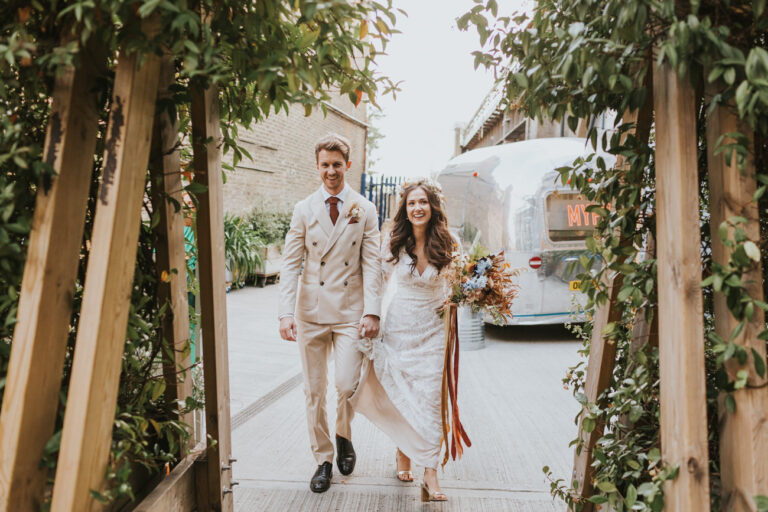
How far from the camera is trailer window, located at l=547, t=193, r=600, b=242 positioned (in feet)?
26.9

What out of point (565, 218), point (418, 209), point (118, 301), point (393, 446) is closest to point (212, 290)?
point (118, 301)

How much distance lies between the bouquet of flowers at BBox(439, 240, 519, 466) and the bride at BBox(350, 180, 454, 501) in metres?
0.06

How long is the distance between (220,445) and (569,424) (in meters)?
3.59

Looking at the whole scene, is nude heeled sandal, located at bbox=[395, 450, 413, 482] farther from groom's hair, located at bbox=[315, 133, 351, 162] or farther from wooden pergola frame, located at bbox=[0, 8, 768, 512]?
wooden pergola frame, located at bbox=[0, 8, 768, 512]

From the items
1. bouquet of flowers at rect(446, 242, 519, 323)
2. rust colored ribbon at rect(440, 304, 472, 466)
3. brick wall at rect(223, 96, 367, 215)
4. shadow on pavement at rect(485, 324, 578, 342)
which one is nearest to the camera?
bouquet of flowers at rect(446, 242, 519, 323)

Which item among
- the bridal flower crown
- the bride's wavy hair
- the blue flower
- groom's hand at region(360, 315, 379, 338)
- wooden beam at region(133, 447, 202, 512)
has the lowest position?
wooden beam at region(133, 447, 202, 512)

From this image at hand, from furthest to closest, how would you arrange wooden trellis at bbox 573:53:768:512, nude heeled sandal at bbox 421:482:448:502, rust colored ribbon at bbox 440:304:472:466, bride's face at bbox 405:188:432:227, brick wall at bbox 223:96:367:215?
brick wall at bbox 223:96:367:215 → bride's face at bbox 405:188:432:227 → rust colored ribbon at bbox 440:304:472:466 → nude heeled sandal at bbox 421:482:448:502 → wooden trellis at bbox 573:53:768:512

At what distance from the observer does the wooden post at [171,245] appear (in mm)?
1951

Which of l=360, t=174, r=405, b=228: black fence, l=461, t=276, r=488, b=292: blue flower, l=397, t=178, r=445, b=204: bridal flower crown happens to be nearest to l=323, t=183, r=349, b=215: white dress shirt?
l=397, t=178, r=445, b=204: bridal flower crown

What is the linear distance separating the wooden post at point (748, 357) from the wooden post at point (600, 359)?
15.9 inches

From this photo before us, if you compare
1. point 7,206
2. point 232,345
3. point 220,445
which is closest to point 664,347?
point 220,445

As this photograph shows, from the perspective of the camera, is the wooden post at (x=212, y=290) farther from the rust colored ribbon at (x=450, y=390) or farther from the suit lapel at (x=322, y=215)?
the rust colored ribbon at (x=450, y=390)

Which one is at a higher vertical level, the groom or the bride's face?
the bride's face

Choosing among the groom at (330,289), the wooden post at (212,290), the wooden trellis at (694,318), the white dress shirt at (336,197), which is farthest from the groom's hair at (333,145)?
the wooden trellis at (694,318)
